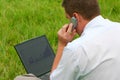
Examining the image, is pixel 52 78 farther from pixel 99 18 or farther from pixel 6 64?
pixel 6 64

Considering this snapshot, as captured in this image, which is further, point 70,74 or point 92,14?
point 92,14

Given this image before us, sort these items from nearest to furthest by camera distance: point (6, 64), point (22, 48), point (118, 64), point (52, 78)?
point (118, 64) → point (52, 78) → point (22, 48) → point (6, 64)

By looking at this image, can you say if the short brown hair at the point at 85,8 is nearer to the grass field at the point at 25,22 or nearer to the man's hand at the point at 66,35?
the man's hand at the point at 66,35

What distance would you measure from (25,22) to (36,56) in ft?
5.60

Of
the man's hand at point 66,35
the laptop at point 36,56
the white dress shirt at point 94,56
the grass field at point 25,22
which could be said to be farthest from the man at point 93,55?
the grass field at point 25,22

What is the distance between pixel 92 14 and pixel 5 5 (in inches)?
132

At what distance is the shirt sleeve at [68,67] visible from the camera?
2.40 meters

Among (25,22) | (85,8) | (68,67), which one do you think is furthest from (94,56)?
(25,22)

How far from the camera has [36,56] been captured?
150 inches

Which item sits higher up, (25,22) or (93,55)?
(93,55)

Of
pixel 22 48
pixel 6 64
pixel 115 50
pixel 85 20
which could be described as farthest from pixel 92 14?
pixel 6 64

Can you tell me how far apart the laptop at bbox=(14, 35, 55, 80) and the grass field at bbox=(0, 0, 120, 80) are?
611 millimetres

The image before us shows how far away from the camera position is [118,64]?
2.45m

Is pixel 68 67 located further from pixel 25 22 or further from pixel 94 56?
pixel 25 22
